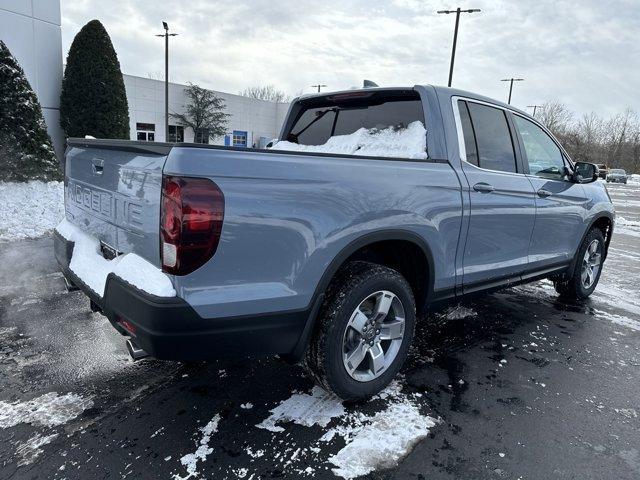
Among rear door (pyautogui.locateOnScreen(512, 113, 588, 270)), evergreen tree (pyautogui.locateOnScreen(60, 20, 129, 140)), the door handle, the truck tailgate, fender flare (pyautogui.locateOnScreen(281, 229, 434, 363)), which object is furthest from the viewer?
evergreen tree (pyautogui.locateOnScreen(60, 20, 129, 140))

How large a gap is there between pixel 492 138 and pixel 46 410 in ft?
11.6

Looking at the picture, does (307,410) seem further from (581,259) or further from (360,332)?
(581,259)

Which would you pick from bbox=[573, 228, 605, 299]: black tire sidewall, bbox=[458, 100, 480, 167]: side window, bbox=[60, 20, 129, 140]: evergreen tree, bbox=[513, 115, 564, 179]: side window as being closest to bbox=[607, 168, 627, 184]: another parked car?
bbox=[60, 20, 129, 140]: evergreen tree

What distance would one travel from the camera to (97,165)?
103 inches

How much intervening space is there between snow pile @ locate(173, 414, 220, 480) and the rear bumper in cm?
51

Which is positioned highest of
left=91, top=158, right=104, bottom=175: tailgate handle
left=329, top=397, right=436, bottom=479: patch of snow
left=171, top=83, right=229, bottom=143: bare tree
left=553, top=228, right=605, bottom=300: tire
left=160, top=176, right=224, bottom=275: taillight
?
left=171, top=83, right=229, bottom=143: bare tree

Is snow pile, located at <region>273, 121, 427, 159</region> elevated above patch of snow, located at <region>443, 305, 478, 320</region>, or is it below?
above

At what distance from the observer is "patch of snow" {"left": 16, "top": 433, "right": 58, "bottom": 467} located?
7.16 ft

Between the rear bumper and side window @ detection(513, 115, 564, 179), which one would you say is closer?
the rear bumper

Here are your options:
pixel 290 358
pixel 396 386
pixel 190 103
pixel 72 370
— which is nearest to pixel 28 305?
pixel 72 370

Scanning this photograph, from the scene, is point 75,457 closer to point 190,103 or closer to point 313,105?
point 313,105

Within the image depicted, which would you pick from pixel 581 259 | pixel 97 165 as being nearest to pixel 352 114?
pixel 97 165

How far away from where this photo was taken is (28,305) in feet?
13.6

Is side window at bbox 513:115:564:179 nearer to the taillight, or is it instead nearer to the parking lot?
the parking lot
